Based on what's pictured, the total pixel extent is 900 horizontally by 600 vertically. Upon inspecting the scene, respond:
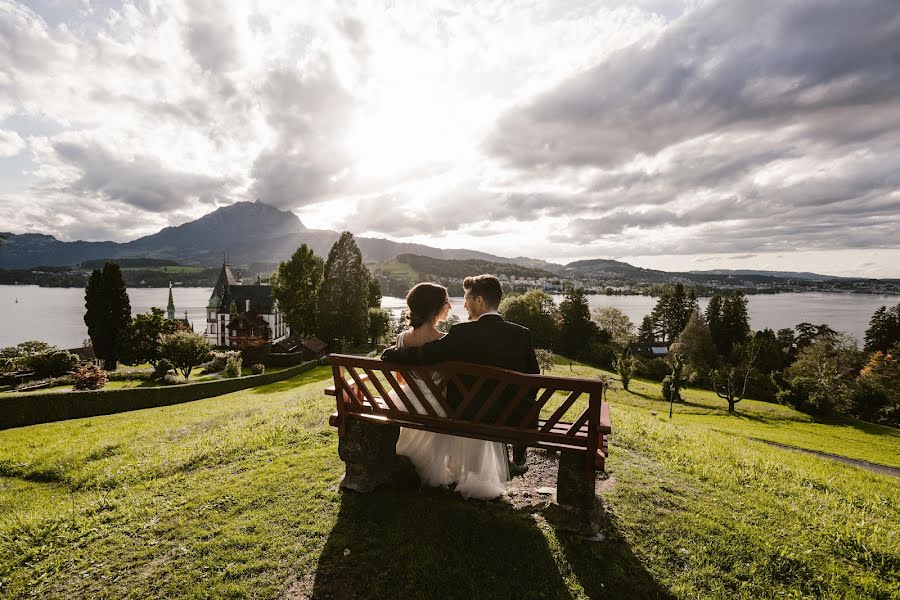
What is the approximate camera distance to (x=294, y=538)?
421cm

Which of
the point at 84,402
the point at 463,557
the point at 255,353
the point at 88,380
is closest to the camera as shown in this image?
the point at 463,557

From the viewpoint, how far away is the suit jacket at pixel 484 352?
13.9 ft

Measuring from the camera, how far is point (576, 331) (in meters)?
63.1

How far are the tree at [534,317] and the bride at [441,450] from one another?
53401 millimetres

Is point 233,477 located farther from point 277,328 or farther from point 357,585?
point 277,328

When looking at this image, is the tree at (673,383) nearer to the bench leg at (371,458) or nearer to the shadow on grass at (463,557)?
the shadow on grass at (463,557)

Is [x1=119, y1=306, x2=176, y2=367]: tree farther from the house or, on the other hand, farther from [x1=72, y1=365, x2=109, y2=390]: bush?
the house

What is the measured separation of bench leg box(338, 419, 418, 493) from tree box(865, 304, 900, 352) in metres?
76.6

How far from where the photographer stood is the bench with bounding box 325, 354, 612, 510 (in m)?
3.94

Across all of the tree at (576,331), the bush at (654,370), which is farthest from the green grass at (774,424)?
the tree at (576,331)

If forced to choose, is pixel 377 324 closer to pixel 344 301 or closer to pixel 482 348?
pixel 344 301

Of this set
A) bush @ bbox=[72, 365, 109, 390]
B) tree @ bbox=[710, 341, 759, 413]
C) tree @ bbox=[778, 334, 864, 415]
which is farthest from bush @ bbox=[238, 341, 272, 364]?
tree @ bbox=[778, 334, 864, 415]

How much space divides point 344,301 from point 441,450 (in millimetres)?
36983

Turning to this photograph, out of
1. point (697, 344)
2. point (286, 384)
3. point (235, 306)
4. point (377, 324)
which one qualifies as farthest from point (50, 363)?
point (697, 344)
